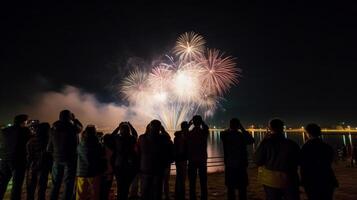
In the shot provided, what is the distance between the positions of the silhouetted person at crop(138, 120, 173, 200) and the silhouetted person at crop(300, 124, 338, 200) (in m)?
2.53

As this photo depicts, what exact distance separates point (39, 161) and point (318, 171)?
228 inches

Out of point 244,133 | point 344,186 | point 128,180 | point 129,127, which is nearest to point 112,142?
point 129,127

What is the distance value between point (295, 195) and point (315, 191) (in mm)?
595

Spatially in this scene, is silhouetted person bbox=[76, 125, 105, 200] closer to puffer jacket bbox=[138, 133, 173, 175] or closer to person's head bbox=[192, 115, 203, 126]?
puffer jacket bbox=[138, 133, 173, 175]

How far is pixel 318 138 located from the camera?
4.68 meters

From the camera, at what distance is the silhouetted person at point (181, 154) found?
20.6 feet

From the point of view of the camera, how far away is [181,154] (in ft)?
20.5

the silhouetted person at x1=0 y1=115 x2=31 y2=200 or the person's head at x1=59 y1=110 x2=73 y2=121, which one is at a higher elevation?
the person's head at x1=59 y1=110 x2=73 y2=121

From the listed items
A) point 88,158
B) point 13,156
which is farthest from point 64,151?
point 13,156

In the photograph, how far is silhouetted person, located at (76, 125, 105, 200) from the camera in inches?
209

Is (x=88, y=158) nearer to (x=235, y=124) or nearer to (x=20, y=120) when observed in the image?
(x=20, y=120)

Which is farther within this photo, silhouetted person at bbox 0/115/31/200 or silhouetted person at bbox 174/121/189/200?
silhouetted person at bbox 174/121/189/200

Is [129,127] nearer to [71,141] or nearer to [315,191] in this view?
[71,141]

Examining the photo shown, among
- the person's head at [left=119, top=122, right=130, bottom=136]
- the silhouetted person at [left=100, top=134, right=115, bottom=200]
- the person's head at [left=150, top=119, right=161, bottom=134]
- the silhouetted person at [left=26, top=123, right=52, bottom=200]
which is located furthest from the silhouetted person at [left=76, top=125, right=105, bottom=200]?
the silhouetted person at [left=26, top=123, right=52, bottom=200]
